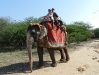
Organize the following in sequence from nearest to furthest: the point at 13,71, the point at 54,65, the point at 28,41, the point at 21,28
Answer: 1. the point at 28,41
2. the point at 13,71
3. the point at 54,65
4. the point at 21,28

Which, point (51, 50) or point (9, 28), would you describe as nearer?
point (51, 50)

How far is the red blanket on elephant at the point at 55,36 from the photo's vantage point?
825 centimetres

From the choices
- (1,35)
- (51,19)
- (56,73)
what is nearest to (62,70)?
(56,73)

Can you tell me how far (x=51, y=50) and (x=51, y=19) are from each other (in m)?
1.25

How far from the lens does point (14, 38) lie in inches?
650

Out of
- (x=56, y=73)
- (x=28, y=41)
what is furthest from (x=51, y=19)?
(x=56, y=73)

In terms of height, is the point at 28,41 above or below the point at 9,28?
below

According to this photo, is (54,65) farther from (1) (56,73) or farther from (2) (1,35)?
(2) (1,35)

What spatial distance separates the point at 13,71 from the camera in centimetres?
796

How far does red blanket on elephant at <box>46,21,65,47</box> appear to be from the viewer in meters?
8.25

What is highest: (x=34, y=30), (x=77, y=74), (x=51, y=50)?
(x=34, y=30)

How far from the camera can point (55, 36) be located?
8484 millimetres

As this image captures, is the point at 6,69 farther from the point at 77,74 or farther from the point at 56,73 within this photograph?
the point at 77,74

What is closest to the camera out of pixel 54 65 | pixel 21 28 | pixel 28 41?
pixel 28 41
